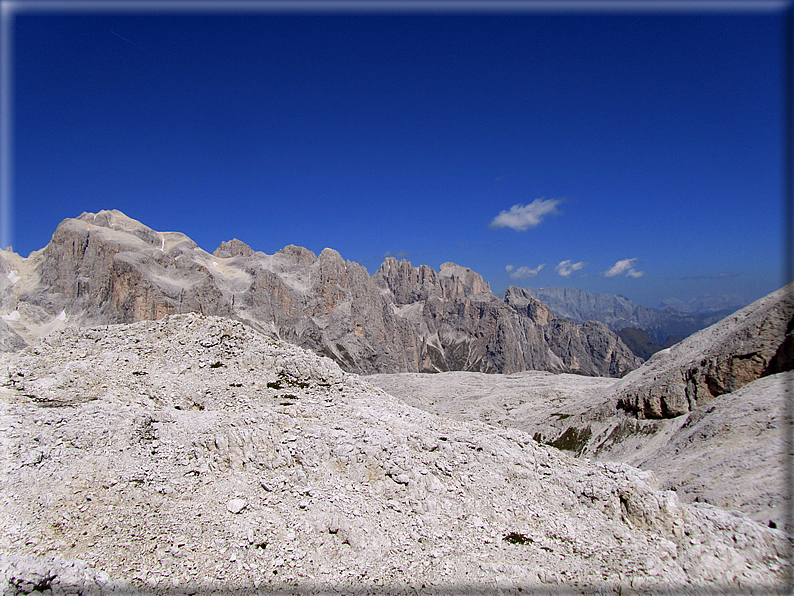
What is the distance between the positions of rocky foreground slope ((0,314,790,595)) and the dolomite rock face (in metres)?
33.9

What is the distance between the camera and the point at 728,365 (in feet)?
153

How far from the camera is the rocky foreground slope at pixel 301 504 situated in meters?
14.5

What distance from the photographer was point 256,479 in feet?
61.7

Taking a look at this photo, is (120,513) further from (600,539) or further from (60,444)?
(600,539)

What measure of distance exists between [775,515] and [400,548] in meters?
20.3

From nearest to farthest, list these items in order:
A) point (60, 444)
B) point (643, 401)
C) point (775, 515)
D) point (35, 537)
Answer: point (35, 537) → point (60, 444) → point (775, 515) → point (643, 401)

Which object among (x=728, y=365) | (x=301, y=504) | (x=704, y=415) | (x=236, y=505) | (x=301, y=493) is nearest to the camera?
(x=236, y=505)

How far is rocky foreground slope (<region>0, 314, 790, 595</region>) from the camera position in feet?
47.4

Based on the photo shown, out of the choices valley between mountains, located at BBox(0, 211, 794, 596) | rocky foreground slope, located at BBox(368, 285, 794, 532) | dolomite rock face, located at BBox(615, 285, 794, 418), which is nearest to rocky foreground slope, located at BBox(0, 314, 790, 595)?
valley between mountains, located at BBox(0, 211, 794, 596)

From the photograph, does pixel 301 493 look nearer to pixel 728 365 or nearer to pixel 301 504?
pixel 301 504

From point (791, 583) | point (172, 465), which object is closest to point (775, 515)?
point (791, 583)

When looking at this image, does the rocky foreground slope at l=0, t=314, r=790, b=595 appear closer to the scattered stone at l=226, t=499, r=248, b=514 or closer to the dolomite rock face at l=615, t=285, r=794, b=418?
the scattered stone at l=226, t=499, r=248, b=514

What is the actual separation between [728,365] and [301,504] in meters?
51.7

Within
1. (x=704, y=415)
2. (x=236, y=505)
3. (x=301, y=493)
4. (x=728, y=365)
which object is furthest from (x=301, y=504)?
(x=728, y=365)
